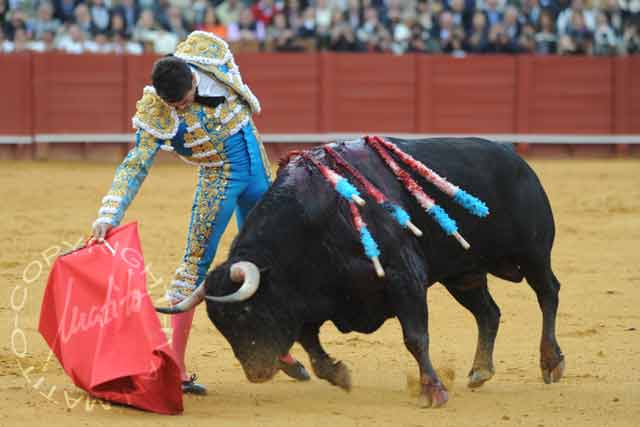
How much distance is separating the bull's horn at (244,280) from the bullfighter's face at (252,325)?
0.04 m

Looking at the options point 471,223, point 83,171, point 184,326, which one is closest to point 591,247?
point 471,223

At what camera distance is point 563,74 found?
42.8 feet

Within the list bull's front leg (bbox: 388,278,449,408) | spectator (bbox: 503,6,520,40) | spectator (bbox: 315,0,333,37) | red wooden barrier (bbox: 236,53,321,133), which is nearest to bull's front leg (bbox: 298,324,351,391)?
bull's front leg (bbox: 388,278,449,408)

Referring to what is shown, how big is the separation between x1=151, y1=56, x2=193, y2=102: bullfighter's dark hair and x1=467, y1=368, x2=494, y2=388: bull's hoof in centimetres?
146

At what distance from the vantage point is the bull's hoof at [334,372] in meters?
4.25

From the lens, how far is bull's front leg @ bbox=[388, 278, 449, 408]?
3992mm

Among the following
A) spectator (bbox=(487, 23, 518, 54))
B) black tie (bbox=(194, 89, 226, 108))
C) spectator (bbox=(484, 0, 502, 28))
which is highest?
spectator (bbox=(484, 0, 502, 28))

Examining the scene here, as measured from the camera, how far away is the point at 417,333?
400cm

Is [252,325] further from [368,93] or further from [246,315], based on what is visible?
[368,93]

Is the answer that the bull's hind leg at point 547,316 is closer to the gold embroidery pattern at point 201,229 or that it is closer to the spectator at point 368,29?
the gold embroidery pattern at point 201,229

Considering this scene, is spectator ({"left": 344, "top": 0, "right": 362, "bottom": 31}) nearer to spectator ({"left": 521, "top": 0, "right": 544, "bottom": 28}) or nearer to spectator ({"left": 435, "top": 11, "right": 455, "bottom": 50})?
spectator ({"left": 435, "top": 11, "right": 455, "bottom": 50})

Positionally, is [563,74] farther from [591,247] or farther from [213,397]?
[213,397]

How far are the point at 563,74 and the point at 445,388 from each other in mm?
9450

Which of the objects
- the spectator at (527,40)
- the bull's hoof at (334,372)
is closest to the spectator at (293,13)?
the spectator at (527,40)
